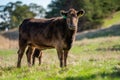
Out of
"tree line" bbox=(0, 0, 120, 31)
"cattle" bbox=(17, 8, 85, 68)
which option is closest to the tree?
"tree line" bbox=(0, 0, 120, 31)

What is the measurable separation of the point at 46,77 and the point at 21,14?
307 feet

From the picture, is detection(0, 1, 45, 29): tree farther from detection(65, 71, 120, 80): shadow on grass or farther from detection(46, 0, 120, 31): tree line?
detection(65, 71, 120, 80): shadow on grass

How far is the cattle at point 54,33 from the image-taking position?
630 inches

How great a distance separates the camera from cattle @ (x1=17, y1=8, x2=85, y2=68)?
1599 centimetres

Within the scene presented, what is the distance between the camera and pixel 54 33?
1677 centimetres

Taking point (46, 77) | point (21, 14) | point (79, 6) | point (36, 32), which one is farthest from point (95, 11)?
point (46, 77)

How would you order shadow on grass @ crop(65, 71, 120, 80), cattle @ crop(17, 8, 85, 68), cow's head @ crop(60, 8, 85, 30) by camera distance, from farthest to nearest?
cattle @ crop(17, 8, 85, 68), cow's head @ crop(60, 8, 85, 30), shadow on grass @ crop(65, 71, 120, 80)

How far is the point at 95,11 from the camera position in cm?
8588

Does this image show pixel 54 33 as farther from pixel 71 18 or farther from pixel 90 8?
pixel 90 8

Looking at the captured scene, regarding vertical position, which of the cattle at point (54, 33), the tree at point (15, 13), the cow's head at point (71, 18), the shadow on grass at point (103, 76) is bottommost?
the tree at point (15, 13)

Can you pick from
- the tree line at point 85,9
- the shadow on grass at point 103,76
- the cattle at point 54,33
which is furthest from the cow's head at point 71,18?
the tree line at point 85,9

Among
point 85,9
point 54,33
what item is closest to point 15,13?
point 85,9

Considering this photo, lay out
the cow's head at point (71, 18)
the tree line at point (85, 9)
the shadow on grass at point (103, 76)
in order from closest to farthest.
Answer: the shadow on grass at point (103, 76), the cow's head at point (71, 18), the tree line at point (85, 9)

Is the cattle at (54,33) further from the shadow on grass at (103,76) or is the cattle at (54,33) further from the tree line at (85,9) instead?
the tree line at (85,9)
